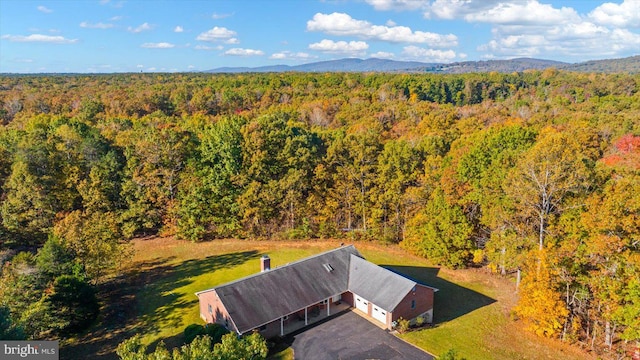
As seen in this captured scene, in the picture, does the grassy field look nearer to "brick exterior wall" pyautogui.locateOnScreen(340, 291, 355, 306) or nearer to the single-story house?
the single-story house

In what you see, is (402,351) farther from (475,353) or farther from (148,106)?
(148,106)

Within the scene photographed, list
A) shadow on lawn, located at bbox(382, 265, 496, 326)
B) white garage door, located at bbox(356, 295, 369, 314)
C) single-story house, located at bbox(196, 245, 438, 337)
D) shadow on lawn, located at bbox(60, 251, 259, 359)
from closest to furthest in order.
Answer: single-story house, located at bbox(196, 245, 438, 337)
shadow on lawn, located at bbox(60, 251, 259, 359)
white garage door, located at bbox(356, 295, 369, 314)
shadow on lawn, located at bbox(382, 265, 496, 326)

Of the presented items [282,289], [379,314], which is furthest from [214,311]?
[379,314]

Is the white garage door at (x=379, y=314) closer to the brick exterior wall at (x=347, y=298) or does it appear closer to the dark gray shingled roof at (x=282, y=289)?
the brick exterior wall at (x=347, y=298)

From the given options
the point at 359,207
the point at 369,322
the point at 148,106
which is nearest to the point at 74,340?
the point at 369,322

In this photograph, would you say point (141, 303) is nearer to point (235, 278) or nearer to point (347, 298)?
point (235, 278)

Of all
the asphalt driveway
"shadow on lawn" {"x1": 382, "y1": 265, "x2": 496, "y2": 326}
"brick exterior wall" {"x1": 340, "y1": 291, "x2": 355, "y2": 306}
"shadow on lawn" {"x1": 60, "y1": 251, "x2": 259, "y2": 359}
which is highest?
"brick exterior wall" {"x1": 340, "y1": 291, "x2": 355, "y2": 306}

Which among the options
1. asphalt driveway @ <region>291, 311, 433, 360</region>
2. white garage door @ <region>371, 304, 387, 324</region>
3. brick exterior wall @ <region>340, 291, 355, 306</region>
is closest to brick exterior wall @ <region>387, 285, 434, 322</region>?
white garage door @ <region>371, 304, 387, 324</region>
